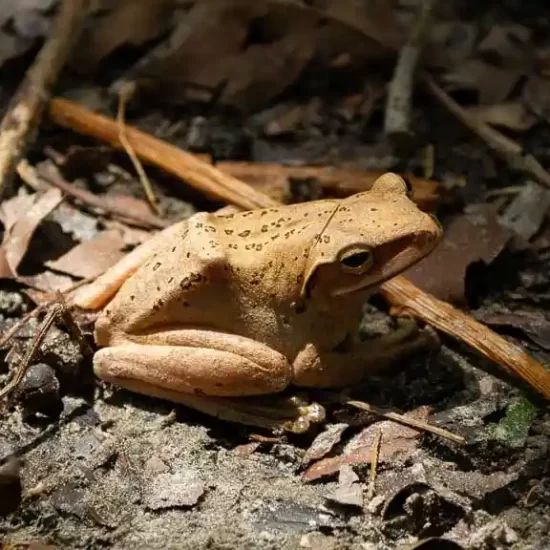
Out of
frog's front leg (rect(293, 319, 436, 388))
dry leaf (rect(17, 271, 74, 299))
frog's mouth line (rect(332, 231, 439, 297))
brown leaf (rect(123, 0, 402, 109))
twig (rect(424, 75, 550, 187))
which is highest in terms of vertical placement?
brown leaf (rect(123, 0, 402, 109))

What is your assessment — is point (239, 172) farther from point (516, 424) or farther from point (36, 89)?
point (516, 424)

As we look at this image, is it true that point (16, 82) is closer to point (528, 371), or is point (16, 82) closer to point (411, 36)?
point (411, 36)

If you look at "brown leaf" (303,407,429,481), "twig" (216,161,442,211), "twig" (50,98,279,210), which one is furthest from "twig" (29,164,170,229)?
"brown leaf" (303,407,429,481)

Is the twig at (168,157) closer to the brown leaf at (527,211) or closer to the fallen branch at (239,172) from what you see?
the fallen branch at (239,172)

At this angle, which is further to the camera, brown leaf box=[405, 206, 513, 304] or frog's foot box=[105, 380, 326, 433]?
brown leaf box=[405, 206, 513, 304]

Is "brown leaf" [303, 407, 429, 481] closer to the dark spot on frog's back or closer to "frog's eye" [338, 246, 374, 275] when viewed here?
"frog's eye" [338, 246, 374, 275]

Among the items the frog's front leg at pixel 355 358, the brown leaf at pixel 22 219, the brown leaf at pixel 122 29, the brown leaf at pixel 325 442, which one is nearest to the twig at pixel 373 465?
the brown leaf at pixel 325 442
